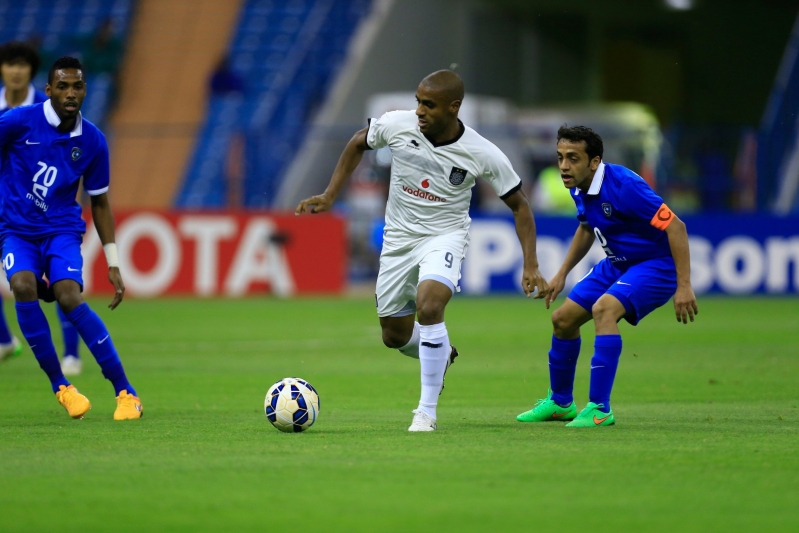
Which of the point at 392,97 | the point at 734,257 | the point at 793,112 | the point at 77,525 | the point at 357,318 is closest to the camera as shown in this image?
the point at 77,525

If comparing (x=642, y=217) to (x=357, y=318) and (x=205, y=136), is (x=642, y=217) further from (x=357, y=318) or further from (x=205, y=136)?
(x=205, y=136)

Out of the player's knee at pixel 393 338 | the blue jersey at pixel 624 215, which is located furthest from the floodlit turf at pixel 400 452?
the blue jersey at pixel 624 215

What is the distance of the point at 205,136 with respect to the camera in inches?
1059

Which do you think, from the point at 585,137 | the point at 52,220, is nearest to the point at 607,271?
the point at 585,137

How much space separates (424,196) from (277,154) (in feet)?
55.7

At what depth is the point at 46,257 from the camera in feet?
25.6

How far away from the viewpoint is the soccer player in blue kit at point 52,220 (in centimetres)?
769

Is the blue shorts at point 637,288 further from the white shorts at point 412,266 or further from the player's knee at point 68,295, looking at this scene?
the player's knee at point 68,295

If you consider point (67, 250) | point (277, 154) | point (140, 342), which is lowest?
point (140, 342)

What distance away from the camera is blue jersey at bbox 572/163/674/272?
→ 7281mm

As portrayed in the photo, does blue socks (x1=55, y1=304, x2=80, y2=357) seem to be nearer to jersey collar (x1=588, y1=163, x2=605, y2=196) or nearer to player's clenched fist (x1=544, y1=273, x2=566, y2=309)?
player's clenched fist (x1=544, y1=273, x2=566, y2=309)

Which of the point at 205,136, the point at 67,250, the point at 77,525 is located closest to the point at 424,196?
the point at 67,250

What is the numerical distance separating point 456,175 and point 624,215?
1.04m

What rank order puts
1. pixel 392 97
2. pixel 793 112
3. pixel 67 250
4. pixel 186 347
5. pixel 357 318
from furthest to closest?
pixel 392 97
pixel 793 112
pixel 357 318
pixel 186 347
pixel 67 250
